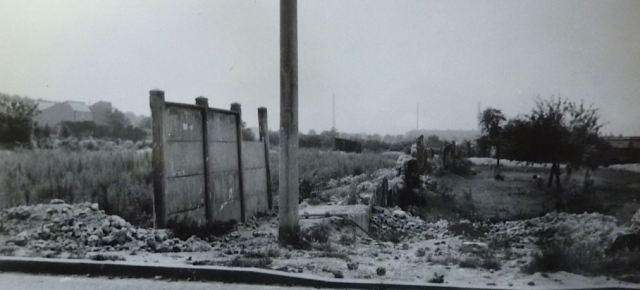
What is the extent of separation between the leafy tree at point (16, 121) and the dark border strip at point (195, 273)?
19.7 feet

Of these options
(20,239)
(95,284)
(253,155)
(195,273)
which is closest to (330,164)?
(253,155)

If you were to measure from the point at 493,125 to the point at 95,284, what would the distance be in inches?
227

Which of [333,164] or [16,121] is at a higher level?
[16,121]

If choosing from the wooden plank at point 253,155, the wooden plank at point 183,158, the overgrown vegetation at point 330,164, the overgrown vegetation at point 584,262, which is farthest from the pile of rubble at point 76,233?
the overgrown vegetation at point 330,164

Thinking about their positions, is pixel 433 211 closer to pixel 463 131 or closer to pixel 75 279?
pixel 463 131

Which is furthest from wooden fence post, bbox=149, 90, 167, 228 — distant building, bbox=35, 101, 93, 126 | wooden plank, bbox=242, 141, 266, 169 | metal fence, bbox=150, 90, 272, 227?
distant building, bbox=35, 101, 93, 126

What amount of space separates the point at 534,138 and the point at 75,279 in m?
6.16

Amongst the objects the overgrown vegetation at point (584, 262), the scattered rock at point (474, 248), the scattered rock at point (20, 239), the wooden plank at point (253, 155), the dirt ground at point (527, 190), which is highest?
the wooden plank at point (253, 155)

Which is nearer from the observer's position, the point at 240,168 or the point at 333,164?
the point at 240,168

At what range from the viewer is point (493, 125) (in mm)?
7391

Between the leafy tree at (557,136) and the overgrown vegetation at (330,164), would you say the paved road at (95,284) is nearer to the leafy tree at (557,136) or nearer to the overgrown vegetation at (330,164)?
the leafy tree at (557,136)

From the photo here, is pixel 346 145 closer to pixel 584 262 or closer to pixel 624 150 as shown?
pixel 624 150

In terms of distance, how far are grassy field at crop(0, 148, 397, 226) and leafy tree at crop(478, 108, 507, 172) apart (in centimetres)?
520

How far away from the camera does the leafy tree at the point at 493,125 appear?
7.27 m
